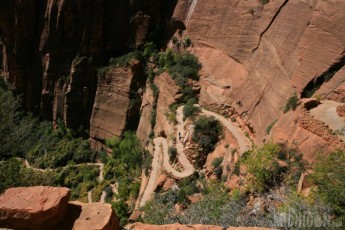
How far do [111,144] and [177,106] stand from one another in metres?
8.76

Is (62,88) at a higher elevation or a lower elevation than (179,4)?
lower

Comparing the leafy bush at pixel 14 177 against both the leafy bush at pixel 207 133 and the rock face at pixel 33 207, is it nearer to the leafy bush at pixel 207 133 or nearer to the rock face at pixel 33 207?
the rock face at pixel 33 207

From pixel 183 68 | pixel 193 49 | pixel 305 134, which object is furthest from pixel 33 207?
pixel 193 49

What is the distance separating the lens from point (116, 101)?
35156mm

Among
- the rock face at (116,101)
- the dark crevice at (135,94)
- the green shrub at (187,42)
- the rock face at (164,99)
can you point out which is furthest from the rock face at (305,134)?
the rock face at (116,101)

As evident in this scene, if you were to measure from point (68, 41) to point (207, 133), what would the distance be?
19.3m

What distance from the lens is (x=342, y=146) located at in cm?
1424

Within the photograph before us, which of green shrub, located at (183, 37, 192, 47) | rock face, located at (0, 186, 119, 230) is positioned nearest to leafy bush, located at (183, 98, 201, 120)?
green shrub, located at (183, 37, 192, 47)

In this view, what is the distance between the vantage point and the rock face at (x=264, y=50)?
1903 centimetres

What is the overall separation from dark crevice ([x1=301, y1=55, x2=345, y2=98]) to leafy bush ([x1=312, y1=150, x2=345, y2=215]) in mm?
5759

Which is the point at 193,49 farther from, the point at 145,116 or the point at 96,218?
the point at 96,218

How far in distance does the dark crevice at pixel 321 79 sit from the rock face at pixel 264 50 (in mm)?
47

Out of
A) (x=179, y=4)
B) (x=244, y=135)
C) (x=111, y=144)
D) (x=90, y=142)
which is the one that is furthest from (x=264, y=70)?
(x=90, y=142)

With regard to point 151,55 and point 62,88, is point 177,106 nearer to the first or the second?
point 151,55
